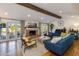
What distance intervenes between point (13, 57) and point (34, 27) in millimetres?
731

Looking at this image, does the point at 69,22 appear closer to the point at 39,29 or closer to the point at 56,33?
the point at 56,33

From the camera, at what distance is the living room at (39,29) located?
2430 millimetres

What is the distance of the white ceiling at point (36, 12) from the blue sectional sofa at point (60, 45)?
1.55ft

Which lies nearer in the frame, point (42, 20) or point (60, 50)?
point (60, 50)

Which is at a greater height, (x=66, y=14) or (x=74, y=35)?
(x=66, y=14)

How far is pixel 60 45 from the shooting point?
245cm

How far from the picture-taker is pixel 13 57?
8.10 ft

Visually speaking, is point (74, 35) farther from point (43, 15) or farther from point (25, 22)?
point (25, 22)

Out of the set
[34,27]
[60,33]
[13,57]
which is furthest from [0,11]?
[60,33]

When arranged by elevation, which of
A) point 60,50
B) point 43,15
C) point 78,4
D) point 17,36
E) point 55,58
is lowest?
point 55,58

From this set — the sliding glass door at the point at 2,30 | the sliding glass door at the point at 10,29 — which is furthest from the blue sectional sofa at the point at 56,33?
the sliding glass door at the point at 2,30

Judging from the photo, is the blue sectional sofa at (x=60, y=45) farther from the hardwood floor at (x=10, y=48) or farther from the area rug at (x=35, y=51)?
the hardwood floor at (x=10, y=48)

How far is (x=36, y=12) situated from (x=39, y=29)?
1.22 ft

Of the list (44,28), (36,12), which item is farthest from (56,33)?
(36,12)
